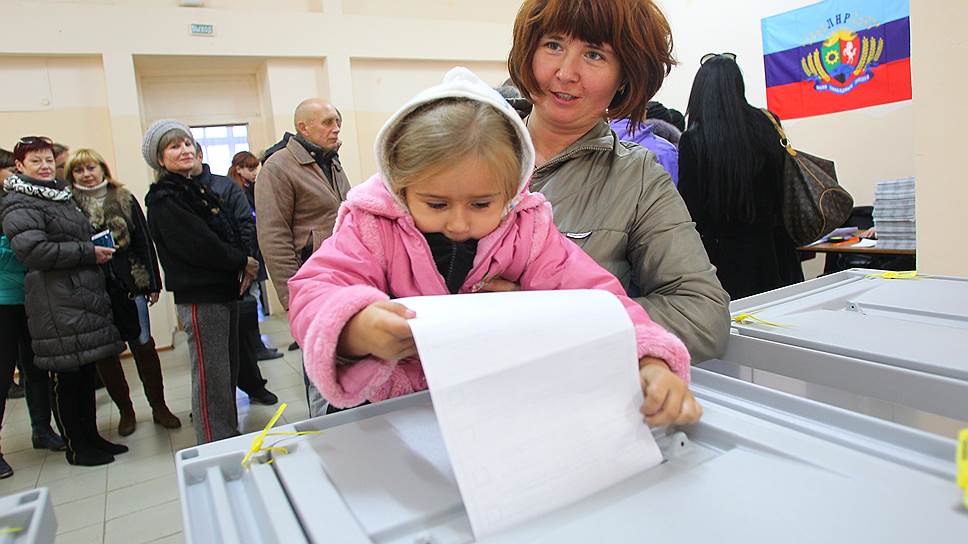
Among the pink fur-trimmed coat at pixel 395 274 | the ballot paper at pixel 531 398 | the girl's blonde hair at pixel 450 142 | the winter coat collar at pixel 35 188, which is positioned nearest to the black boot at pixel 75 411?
the winter coat collar at pixel 35 188

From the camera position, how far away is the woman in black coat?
9.19ft

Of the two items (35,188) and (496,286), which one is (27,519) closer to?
(496,286)

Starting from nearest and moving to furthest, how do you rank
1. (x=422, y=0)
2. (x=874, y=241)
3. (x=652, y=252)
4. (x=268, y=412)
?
(x=652, y=252) → (x=268, y=412) → (x=874, y=241) → (x=422, y=0)

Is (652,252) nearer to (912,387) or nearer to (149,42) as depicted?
(912,387)

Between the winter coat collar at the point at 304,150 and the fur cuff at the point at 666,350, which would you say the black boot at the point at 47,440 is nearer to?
the winter coat collar at the point at 304,150

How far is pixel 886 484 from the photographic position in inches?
21.6

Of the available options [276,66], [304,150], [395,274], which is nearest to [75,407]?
[304,150]

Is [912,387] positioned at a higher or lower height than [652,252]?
lower

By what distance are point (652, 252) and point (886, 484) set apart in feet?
2.05

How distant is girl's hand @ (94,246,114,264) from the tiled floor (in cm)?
100

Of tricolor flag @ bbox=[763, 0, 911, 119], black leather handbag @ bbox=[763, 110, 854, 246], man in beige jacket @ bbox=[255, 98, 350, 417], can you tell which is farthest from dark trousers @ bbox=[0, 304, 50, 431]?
tricolor flag @ bbox=[763, 0, 911, 119]

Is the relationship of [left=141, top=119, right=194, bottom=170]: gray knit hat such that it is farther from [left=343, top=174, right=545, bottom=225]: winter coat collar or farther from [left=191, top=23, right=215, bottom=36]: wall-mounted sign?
[left=191, top=23, right=215, bottom=36]: wall-mounted sign

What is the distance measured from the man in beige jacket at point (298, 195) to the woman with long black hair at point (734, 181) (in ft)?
5.39

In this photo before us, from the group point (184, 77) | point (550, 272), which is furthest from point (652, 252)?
point (184, 77)
